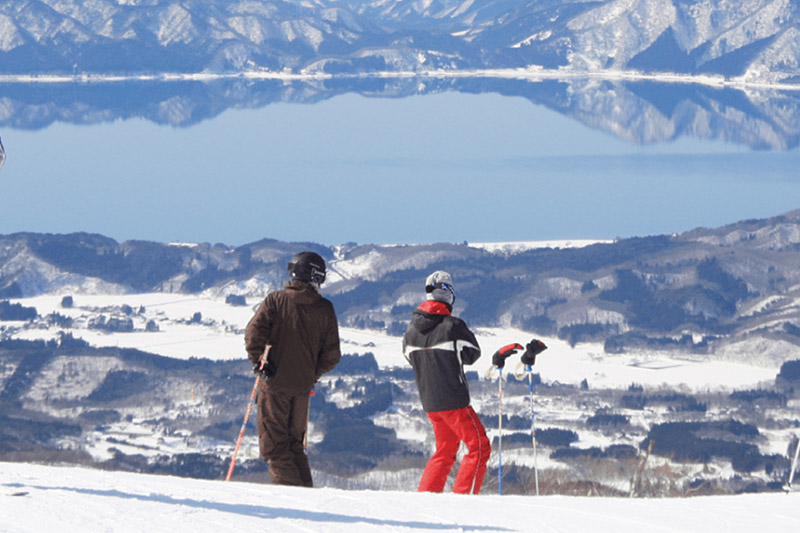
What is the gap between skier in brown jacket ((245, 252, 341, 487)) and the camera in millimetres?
9633

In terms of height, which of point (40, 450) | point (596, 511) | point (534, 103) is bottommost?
point (40, 450)

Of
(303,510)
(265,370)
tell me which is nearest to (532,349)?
(265,370)

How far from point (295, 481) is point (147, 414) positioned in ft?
92.3

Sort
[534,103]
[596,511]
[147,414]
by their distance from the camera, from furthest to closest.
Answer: [534,103] < [147,414] < [596,511]

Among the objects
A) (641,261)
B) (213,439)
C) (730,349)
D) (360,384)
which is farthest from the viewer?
(641,261)

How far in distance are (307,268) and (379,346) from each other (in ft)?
126

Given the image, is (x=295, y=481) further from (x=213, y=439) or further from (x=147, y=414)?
(x=147, y=414)

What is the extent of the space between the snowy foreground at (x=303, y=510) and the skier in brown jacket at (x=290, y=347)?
0.43 meters

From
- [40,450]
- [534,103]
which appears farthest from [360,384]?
[534,103]

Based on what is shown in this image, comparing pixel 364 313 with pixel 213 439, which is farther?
pixel 364 313

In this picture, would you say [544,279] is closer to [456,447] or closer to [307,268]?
[456,447]

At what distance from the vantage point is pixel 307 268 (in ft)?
31.6

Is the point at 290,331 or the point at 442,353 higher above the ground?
the point at 290,331

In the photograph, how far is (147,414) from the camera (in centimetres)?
3731
